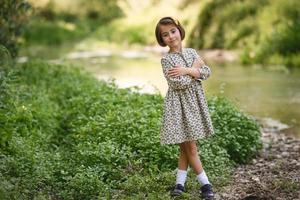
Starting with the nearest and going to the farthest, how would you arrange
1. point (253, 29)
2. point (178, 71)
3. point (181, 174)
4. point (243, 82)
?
point (178, 71), point (181, 174), point (243, 82), point (253, 29)

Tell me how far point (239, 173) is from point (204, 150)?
49 cm

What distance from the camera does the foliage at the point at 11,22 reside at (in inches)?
481

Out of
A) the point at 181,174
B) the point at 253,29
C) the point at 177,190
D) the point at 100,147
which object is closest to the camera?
the point at 177,190

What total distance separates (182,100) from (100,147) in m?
1.39

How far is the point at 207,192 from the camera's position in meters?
6.01

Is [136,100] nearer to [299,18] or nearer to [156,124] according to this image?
[156,124]

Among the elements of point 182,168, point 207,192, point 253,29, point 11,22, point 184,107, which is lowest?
point 207,192

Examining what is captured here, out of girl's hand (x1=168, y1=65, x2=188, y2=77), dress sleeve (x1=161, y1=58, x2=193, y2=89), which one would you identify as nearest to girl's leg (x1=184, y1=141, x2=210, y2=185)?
dress sleeve (x1=161, y1=58, x2=193, y2=89)

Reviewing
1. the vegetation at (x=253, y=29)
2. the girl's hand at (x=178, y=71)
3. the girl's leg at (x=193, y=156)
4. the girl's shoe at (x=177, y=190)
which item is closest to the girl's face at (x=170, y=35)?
the girl's hand at (x=178, y=71)

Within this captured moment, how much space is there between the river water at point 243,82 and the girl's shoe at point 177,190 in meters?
3.09

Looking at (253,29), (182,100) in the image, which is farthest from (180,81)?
(253,29)

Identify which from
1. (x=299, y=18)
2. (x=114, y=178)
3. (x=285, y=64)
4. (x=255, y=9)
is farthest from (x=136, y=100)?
(x=255, y=9)

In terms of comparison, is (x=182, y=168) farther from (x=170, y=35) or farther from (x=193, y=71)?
(x=170, y=35)

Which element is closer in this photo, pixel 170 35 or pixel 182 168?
pixel 170 35
